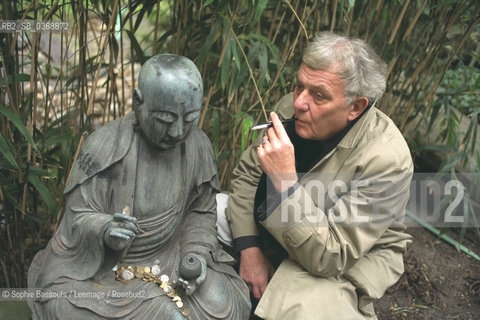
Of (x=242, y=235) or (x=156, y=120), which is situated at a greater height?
(x=156, y=120)

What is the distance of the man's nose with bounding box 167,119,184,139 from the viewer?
202cm

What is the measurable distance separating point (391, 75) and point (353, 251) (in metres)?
1.64

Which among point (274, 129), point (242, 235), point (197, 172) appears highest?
point (274, 129)

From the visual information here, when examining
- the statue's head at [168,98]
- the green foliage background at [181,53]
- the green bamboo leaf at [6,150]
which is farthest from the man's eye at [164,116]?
the green bamboo leaf at [6,150]

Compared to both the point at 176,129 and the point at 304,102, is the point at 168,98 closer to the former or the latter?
the point at 176,129

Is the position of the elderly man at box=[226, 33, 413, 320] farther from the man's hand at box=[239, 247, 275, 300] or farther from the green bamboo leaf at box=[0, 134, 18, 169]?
the green bamboo leaf at box=[0, 134, 18, 169]

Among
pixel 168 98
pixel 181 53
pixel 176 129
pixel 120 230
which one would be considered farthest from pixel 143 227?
pixel 181 53

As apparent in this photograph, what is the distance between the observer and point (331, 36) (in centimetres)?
254

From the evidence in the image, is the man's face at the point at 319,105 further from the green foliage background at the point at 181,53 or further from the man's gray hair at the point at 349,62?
the green foliage background at the point at 181,53

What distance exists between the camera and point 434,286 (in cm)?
367

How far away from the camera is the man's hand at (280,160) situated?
2.35 metres

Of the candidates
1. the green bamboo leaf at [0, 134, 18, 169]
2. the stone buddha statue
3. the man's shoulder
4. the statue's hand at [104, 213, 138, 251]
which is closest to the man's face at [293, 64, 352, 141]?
the man's shoulder

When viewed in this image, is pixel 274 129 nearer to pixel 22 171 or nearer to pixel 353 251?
pixel 353 251

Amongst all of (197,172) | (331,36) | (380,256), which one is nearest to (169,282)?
(197,172)
